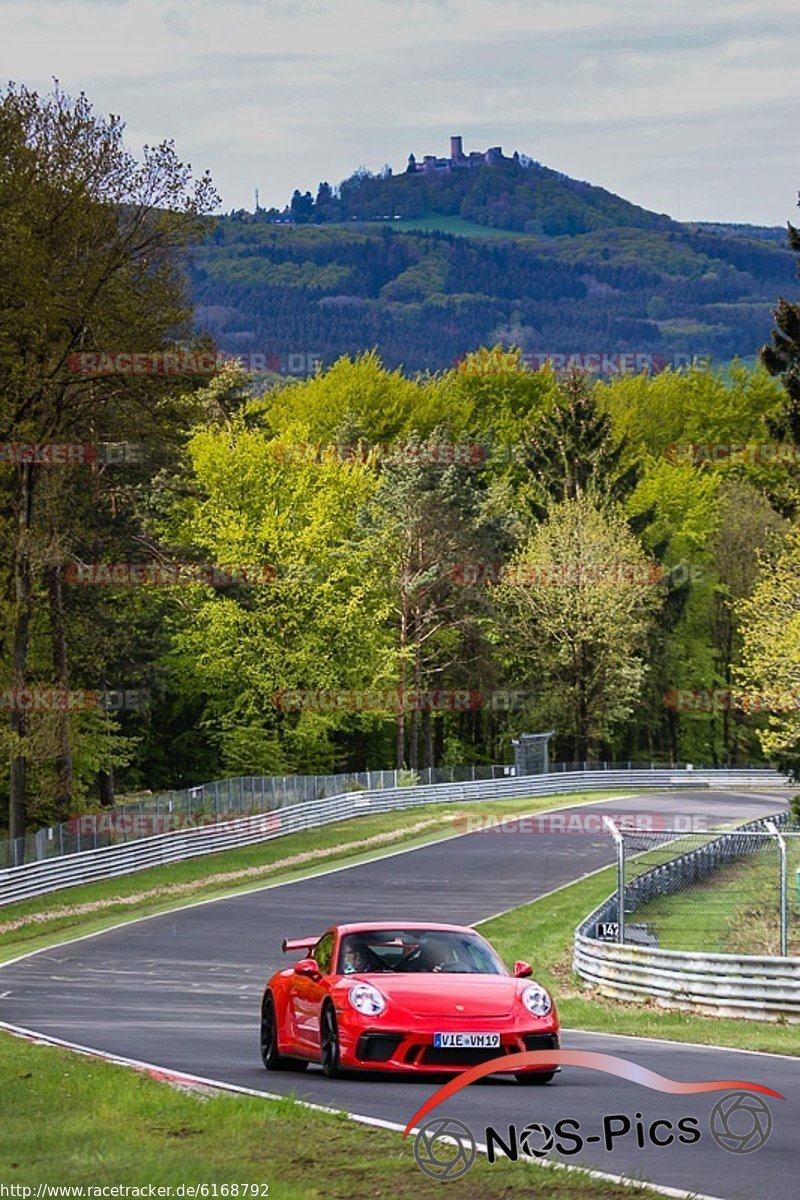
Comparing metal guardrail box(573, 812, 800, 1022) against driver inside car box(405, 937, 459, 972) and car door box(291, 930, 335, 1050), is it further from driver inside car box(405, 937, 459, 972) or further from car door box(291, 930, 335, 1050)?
car door box(291, 930, 335, 1050)

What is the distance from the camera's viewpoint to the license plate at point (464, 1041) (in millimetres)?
13852

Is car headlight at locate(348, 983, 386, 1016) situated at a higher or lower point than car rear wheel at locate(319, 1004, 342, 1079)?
higher

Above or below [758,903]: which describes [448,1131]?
above

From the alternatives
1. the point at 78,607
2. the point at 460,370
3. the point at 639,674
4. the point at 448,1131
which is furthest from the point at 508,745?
the point at 448,1131

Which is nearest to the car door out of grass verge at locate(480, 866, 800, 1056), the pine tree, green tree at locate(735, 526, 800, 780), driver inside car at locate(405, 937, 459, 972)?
driver inside car at locate(405, 937, 459, 972)

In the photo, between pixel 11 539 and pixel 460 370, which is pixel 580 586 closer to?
pixel 460 370

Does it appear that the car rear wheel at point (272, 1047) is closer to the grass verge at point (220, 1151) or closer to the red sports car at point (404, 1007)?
the red sports car at point (404, 1007)

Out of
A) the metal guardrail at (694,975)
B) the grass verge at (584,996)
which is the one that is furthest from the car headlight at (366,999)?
the metal guardrail at (694,975)

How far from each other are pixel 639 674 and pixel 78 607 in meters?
42.3

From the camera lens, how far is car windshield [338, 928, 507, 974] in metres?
15.1

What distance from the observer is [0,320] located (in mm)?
42625

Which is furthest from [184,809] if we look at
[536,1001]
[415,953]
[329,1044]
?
[536,1001]

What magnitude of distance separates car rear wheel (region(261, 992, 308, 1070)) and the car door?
29cm

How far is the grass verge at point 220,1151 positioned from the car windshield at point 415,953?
2545mm
